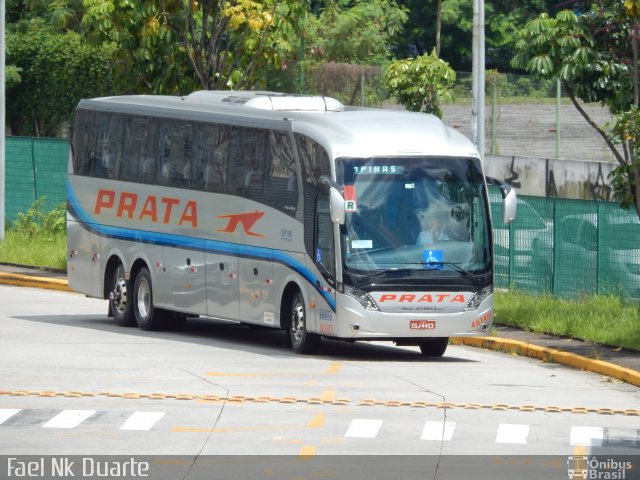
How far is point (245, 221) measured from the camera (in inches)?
881

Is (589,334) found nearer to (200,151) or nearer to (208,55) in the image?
(200,151)

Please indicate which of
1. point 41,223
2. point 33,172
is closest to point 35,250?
point 41,223

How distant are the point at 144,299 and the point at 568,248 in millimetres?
7285

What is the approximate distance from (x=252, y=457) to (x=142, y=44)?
761 inches

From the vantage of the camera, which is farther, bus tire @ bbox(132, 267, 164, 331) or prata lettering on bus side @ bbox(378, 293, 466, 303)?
bus tire @ bbox(132, 267, 164, 331)

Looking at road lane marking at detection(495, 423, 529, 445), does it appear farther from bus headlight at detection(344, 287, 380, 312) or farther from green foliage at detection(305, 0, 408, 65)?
green foliage at detection(305, 0, 408, 65)

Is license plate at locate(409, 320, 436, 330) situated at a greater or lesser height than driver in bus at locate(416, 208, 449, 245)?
lesser

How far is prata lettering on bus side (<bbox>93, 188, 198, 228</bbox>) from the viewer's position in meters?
23.6

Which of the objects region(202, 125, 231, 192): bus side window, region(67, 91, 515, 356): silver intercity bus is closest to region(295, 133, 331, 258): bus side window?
region(67, 91, 515, 356): silver intercity bus

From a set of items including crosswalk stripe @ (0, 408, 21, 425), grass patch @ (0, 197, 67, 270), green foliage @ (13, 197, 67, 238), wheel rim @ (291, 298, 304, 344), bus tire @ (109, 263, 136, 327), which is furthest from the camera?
green foliage @ (13, 197, 67, 238)

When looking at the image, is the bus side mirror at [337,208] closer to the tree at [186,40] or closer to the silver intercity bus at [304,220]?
the silver intercity bus at [304,220]

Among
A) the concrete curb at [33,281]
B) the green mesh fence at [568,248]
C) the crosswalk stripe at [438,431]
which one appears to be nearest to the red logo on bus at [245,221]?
the green mesh fence at [568,248]

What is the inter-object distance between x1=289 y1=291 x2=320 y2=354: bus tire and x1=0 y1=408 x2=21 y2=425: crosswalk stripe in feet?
22.0

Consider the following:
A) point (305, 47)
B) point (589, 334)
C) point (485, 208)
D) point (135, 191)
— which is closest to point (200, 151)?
point (135, 191)
